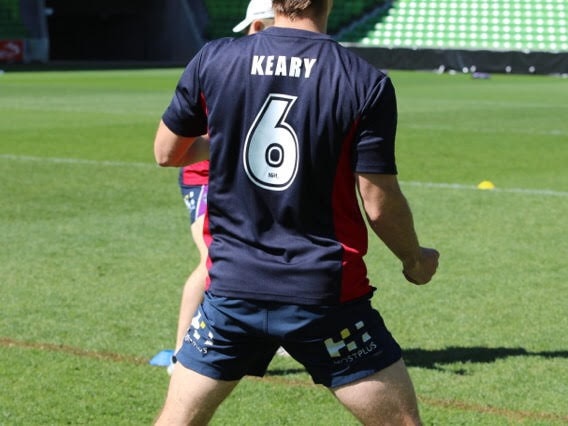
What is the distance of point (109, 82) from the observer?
38000 millimetres

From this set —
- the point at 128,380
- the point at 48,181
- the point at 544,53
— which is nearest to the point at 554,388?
the point at 128,380

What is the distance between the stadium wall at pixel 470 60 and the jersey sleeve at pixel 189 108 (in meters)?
40.1

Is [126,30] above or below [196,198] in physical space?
below

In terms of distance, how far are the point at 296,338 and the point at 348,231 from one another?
0.34 meters

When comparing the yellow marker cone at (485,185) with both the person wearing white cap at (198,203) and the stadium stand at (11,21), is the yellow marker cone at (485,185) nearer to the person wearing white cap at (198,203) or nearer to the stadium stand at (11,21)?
the person wearing white cap at (198,203)

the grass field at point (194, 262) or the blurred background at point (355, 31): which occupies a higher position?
the grass field at point (194, 262)

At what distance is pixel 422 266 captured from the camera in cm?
389

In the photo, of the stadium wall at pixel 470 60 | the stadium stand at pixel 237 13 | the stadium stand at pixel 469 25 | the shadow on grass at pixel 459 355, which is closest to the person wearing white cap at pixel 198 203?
the shadow on grass at pixel 459 355

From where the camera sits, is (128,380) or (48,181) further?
(48,181)

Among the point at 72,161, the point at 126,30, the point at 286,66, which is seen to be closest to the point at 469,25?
the point at 126,30

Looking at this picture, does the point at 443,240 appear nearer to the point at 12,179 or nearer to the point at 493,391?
the point at 493,391

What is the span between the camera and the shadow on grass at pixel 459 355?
269 inches

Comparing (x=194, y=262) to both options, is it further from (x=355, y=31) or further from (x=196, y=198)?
(x=355, y=31)

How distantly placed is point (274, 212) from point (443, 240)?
7.05 meters
